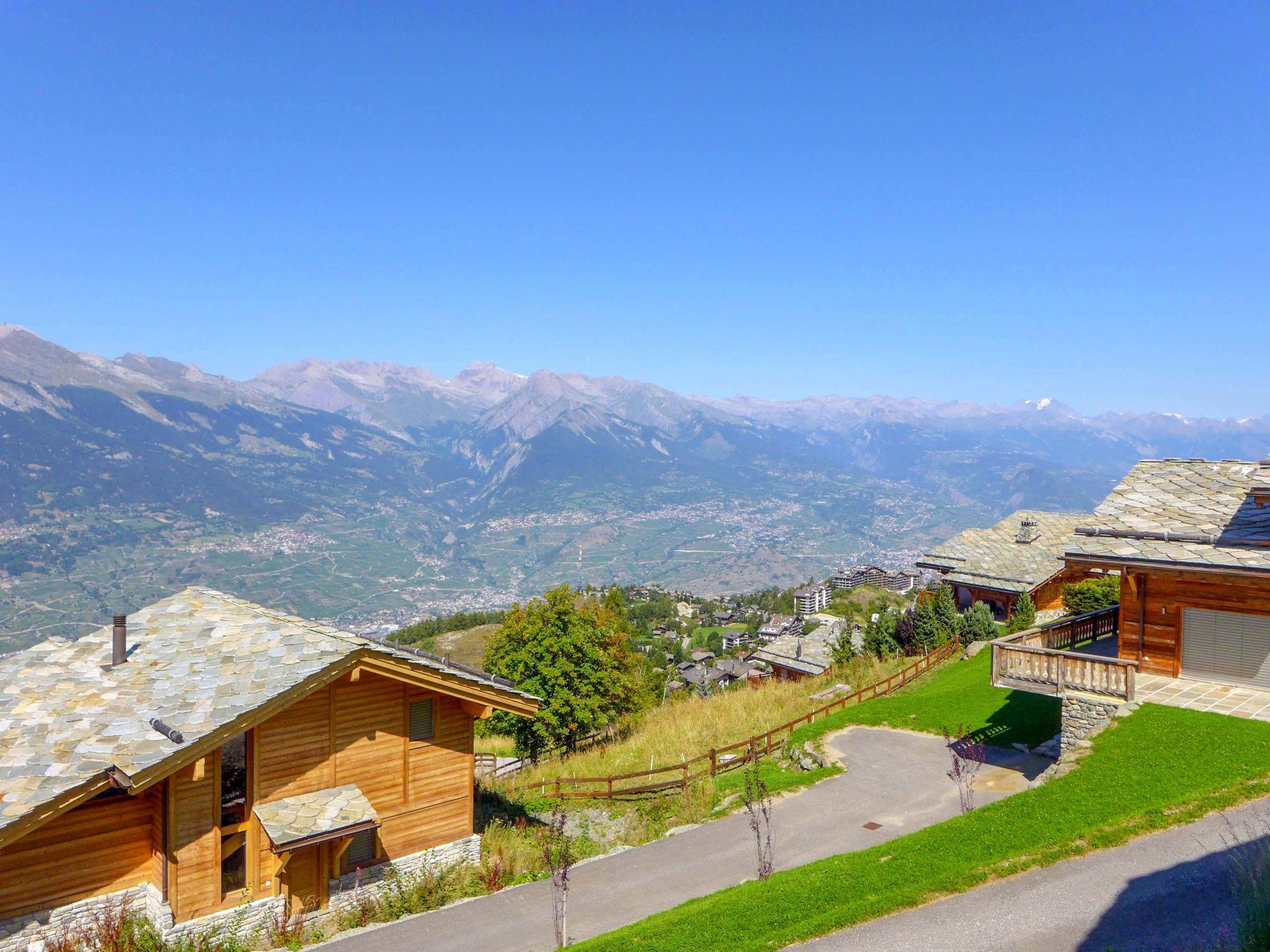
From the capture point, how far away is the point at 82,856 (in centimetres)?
1230

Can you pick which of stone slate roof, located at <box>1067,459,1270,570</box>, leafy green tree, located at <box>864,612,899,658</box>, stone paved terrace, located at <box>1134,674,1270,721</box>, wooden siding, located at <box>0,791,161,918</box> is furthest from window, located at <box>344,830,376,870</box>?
leafy green tree, located at <box>864,612,899,658</box>

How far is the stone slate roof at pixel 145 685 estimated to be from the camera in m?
12.0

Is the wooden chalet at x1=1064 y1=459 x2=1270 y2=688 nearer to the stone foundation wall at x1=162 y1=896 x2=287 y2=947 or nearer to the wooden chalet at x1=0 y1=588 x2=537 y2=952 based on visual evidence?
the wooden chalet at x1=0 y1=588 x2=537 y2=952

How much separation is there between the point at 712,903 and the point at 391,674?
7.20 meters

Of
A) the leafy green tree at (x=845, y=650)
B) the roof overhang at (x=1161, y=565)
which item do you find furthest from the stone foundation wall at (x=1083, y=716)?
the leafy green tree at (x=845, y=650)

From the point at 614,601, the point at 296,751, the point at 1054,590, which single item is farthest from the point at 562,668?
the point at 1054,590

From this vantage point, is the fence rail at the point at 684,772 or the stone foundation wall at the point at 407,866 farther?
the fence rail at the point at 684,772

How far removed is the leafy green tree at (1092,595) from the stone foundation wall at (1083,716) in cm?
1642

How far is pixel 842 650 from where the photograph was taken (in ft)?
118

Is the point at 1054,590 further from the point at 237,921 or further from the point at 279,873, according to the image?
the point at 237,921

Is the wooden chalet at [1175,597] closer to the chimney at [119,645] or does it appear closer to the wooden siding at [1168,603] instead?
the wooden siding at [1168,603]

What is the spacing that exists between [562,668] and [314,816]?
16.5 meters

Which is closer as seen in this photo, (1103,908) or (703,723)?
(1103,908)

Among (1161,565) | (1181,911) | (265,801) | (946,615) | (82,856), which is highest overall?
(1161,565)
